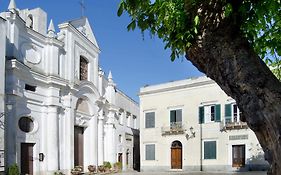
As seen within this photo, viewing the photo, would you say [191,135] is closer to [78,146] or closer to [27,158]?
[78,146]

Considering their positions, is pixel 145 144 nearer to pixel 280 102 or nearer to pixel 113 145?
pixel 113 145

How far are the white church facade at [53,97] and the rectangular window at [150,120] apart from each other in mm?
3174

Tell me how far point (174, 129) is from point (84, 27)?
10991mm

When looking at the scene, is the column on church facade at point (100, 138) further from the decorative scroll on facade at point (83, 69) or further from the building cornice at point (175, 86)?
the building cornice at point (175, 86)

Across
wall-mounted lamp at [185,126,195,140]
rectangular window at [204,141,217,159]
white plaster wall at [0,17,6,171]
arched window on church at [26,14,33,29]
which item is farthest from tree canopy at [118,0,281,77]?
wall-mounted lamp at [185,126,195,140]

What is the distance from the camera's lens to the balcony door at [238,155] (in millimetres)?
28828

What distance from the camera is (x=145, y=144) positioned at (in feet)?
113

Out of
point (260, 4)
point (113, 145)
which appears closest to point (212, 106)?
point (113, 145)

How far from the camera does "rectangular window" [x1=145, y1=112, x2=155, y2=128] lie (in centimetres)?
3406

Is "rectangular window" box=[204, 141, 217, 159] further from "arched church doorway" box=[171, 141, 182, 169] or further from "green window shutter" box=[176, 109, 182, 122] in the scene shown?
"green window shutter" box=[176, 109, 182, 122]

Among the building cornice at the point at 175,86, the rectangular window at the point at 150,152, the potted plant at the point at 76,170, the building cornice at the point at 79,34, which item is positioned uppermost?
the building cornice at the point at 79,34

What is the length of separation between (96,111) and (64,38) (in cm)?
673

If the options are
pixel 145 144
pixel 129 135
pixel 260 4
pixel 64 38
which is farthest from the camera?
pixel 129 135

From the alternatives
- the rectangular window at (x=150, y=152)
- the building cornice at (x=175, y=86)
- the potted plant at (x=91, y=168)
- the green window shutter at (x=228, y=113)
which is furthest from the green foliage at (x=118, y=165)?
the green window shutter at (x=228, y=113)
